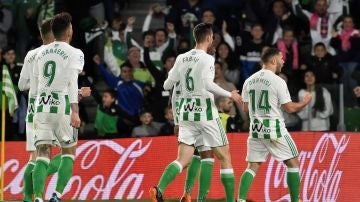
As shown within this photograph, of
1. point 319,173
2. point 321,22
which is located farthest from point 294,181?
point 321,22

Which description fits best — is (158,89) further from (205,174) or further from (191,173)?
(205,174)

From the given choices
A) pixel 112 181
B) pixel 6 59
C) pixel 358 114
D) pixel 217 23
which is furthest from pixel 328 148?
pixel 6 59

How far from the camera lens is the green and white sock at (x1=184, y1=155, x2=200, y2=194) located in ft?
55.8

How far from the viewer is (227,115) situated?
20750 mm

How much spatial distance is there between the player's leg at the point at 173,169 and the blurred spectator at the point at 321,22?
7229 millimetres

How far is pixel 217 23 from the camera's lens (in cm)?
2375

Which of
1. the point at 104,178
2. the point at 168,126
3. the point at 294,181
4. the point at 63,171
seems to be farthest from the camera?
the point at 168,126

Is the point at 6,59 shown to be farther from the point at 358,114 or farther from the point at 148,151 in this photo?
the point at 358,114

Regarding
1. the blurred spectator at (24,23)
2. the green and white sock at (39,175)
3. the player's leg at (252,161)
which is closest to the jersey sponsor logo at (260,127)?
the player's leg at (252,161)

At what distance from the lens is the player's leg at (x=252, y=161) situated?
16.8 meters

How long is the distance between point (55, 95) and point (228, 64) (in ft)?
24.9

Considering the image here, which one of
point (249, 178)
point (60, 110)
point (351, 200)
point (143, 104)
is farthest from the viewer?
point (143, 104)

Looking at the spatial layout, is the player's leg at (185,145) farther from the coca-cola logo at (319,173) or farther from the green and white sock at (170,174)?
the coca-cola logo at (319,173)

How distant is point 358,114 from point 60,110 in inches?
277
